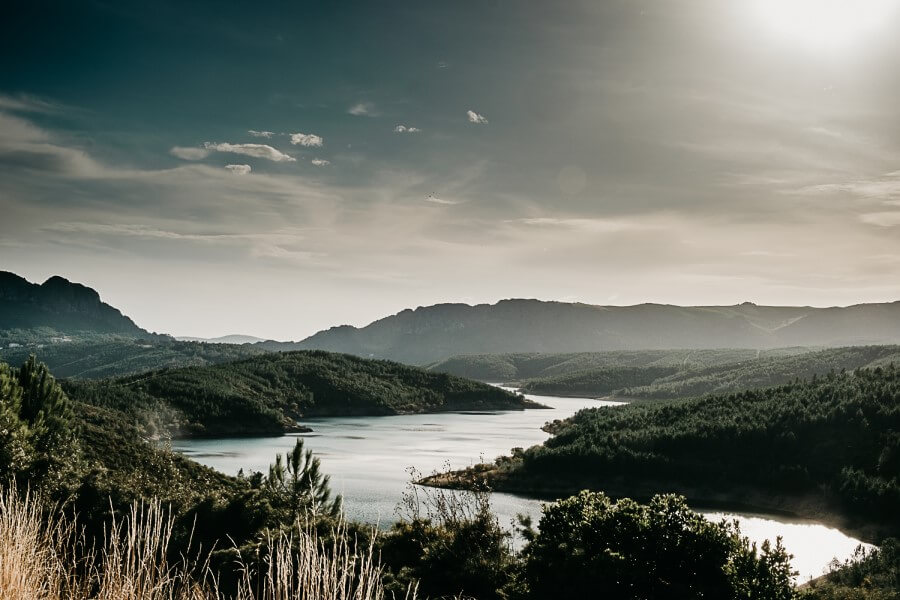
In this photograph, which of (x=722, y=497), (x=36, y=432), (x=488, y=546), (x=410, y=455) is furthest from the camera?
(x=410, y=455)

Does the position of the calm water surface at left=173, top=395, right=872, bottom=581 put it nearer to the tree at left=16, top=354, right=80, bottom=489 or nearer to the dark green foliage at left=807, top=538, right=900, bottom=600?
the dark green foliage at left=807, top=538, right=900, bottom=600

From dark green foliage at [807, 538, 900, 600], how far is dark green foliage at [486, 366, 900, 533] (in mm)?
17709

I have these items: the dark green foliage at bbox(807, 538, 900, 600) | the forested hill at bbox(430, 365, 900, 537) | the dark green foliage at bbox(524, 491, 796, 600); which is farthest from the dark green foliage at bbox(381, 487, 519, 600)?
the forested hill at bbox(430, 365, 900, 537)

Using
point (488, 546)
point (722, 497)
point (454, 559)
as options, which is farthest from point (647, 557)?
point (722, 497)

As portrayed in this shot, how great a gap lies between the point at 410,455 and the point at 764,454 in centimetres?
4499

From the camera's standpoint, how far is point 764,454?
70.3 meters

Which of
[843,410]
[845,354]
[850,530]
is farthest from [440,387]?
[850,530]

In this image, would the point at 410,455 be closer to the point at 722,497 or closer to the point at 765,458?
the point at 722,497

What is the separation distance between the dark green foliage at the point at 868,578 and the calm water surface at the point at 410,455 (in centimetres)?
397

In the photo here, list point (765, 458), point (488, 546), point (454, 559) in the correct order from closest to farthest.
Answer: point (454, 559)
point (488, 546)
point (765, 458)

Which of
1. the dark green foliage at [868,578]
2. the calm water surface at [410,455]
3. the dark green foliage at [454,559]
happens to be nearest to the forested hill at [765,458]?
the calm water surface at [410,455]

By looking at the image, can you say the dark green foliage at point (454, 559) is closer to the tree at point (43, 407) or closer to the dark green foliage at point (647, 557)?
the dark green foliage at point (647, 557)

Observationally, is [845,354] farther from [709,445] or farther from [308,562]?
[308,562]

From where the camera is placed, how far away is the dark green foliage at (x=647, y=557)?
15133 millimetres
